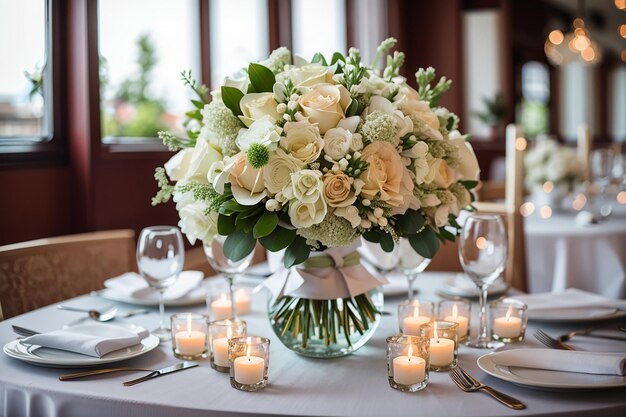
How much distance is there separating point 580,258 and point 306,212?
87.4 inches

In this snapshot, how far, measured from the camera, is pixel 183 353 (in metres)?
1.35

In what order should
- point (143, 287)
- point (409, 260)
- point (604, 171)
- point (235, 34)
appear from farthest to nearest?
point (235, 34)
point (604, 171)
point (143, 287)
point (409, 260)

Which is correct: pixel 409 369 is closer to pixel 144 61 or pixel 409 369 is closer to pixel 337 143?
pixel 337 143

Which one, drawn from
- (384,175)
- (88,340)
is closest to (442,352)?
(384,175)

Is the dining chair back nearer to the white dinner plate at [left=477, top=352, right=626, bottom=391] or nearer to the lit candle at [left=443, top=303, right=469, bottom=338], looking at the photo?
the lit candle at [left=443, top=303, right=469, bottom=338]

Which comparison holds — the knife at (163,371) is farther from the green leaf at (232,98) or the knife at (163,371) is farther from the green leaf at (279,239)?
the green leaf at (232,98)

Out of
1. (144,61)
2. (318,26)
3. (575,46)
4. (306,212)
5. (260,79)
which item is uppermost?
(575,46)

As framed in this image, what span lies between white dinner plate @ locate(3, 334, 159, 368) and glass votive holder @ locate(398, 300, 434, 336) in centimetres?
51

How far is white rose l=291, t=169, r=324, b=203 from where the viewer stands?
1.20 metres

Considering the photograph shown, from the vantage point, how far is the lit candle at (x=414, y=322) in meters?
1.46

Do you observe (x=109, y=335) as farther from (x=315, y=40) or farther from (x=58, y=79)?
(x=315, y=40)

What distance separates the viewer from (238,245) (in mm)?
1315

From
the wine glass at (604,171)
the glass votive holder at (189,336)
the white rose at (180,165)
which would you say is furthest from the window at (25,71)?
the wine glass at (604,171)

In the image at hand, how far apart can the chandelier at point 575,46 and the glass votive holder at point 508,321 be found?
7.09m
